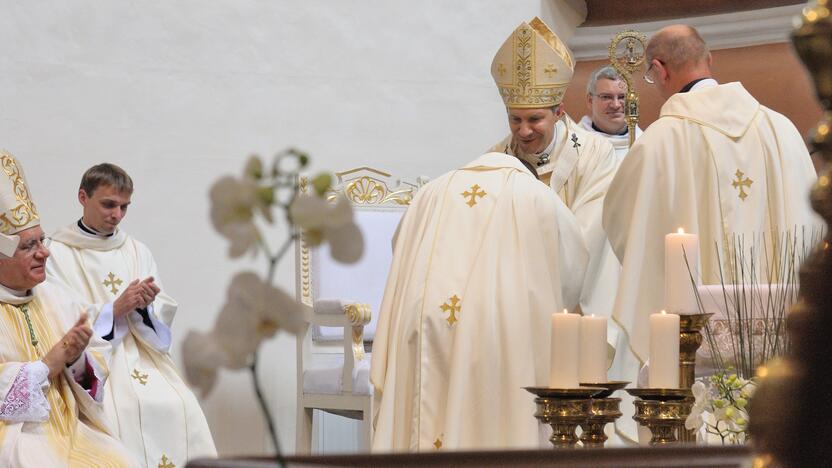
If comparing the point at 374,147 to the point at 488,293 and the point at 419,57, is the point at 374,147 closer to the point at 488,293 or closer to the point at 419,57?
the point at 419,57

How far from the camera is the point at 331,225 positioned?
0.50 metres

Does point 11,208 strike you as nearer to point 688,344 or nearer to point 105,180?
point 105,180

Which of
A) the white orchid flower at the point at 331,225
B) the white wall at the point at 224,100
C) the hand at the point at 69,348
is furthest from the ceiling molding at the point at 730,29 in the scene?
the white orchid flower at the point at 331,225

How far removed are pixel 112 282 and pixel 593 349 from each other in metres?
4.90

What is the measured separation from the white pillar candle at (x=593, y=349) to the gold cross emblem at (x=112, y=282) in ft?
15.9

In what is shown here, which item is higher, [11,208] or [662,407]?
[11,208]

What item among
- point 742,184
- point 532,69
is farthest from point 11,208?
point 742,184

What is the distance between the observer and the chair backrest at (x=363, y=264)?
776cm

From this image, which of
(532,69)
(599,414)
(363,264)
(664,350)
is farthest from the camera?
(363,264)

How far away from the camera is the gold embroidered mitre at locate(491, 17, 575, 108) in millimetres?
6242

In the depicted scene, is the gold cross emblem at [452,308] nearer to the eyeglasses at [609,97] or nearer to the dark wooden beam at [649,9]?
the eyeglasses at [609,97]

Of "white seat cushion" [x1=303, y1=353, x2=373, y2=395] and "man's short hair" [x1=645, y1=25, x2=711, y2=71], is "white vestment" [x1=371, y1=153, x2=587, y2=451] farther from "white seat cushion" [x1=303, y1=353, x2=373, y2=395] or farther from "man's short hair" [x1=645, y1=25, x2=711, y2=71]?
"white seat cushion" [x1=303, y1=353, x2=373, y2=395]

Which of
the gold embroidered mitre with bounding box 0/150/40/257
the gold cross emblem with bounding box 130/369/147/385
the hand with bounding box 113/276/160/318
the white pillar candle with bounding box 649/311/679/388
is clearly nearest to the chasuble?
the gold embroidered mitre with bounding box 0/150/40/257

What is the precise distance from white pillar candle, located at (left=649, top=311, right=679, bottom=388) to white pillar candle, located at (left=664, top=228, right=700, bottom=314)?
0.20m
